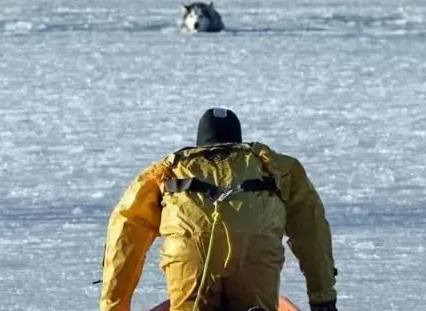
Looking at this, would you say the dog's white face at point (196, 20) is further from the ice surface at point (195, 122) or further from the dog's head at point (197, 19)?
the ice surface at point (195, 122)

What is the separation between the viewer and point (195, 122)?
11.4 meters

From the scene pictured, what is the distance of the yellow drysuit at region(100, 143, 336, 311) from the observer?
3.39m

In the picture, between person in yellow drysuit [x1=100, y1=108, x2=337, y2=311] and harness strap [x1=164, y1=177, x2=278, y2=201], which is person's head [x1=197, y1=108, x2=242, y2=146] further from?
harness strap [x1=164, y1=177, x2=278, y2=201]

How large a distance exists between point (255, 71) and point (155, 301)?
33.9ft

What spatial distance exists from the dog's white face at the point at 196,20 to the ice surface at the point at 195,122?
444 mm

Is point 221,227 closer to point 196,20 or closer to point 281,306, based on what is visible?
point 281,306

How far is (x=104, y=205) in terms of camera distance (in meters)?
7.60

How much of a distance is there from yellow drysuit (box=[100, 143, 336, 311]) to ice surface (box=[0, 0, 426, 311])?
1.79 m

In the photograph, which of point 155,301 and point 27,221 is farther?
point 27,221

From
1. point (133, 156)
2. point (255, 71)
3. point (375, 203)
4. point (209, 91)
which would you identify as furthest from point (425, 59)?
point (375, 203)

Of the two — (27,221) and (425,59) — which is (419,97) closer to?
(425,59)

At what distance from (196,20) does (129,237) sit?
17.3 m

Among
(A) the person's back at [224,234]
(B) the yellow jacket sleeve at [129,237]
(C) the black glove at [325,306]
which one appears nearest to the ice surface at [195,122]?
(C) the black glove at [325,306]

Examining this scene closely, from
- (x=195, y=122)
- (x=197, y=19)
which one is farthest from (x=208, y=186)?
(x=197, y=19)
